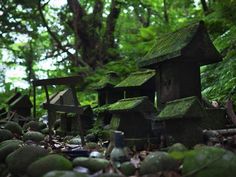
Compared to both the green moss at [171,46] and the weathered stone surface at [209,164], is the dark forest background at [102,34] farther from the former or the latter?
the weathered stone surface at [209,164]

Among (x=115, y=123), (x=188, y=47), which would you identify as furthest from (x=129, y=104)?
(x=188, y=47)

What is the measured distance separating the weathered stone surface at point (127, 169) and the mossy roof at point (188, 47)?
2.33 metres

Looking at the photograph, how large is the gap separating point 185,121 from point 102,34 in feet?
38.6

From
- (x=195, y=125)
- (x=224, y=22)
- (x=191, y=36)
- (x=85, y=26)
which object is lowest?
(x=195, y=125)

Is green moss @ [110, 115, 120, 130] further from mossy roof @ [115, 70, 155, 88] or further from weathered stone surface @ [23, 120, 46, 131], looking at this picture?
weathered stone surface @ [23, 120, 46, 131]

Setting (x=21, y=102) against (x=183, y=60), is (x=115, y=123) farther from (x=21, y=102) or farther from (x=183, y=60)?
(x=21, y=102)

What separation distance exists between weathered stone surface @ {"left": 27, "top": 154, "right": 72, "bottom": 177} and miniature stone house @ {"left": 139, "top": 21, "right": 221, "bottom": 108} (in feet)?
8.96

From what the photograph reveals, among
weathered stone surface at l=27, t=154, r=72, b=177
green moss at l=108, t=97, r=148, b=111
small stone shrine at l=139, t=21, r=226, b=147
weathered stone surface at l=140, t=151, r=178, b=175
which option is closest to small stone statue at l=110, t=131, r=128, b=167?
weathered stone surface at l=140, t=151, r=178, b=175

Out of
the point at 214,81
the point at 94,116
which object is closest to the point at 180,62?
the point at 214,81

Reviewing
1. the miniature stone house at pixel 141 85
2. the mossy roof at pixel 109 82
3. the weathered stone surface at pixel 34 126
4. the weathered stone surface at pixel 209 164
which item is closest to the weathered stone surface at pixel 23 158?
the weathered stone surface at pixel 209 164

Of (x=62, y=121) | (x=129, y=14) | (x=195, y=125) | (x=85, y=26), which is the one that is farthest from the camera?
(x=129, y=14)

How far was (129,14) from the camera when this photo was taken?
72.8 feet

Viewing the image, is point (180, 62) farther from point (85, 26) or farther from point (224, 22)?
point (85, 26)

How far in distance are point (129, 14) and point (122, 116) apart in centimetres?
1640
